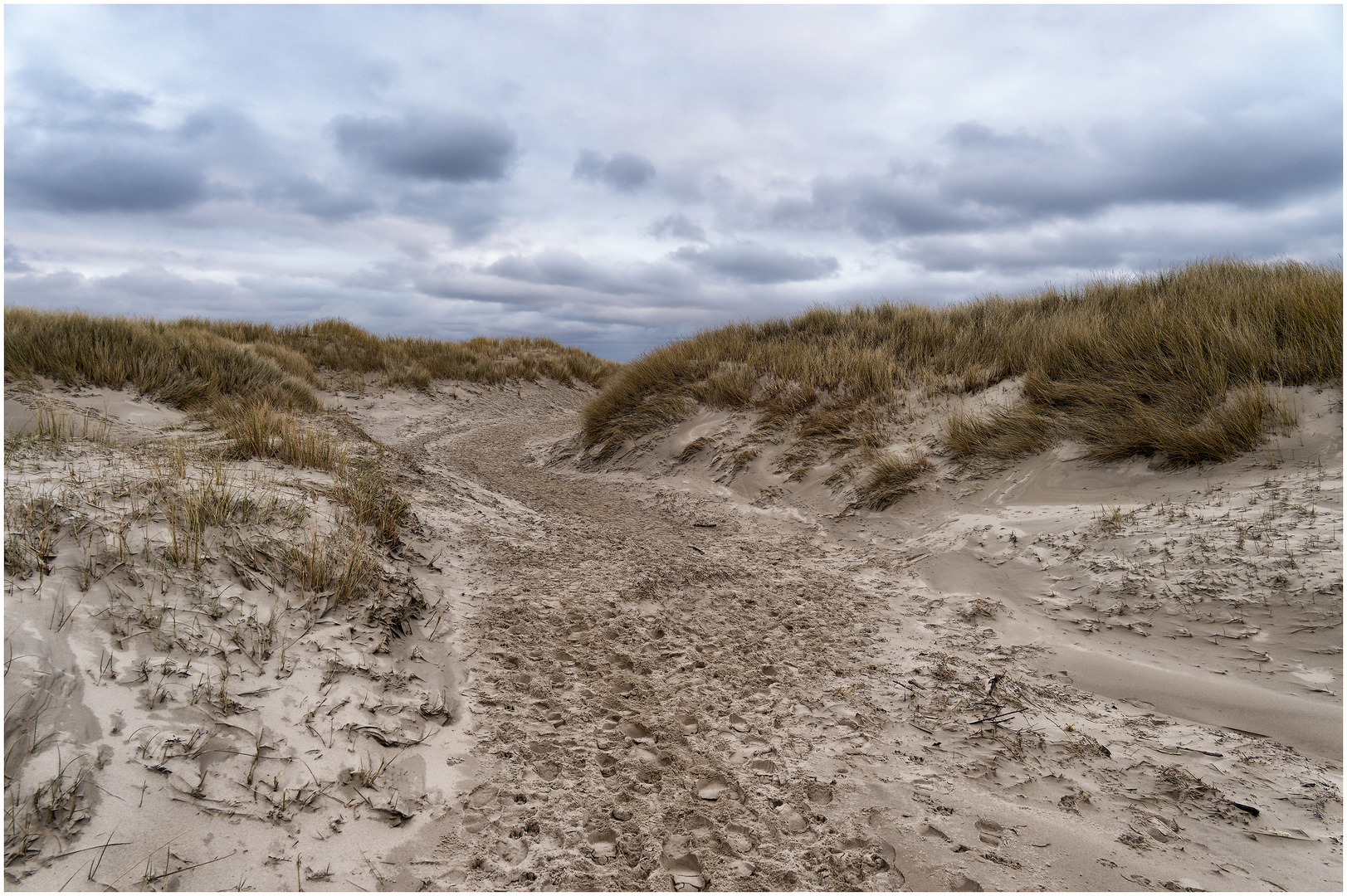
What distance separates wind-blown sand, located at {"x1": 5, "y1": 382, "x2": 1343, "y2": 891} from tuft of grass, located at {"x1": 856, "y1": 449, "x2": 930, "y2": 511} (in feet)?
2.89

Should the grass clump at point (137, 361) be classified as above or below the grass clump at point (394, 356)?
below

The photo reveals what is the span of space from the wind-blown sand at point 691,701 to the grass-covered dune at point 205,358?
4.28 meters

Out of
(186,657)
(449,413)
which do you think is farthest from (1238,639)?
(449,413)

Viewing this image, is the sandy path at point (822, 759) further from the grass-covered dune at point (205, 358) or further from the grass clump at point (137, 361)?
the grass-covered dune at point (205, 358)

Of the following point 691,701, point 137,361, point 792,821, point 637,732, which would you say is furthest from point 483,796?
point 137,361

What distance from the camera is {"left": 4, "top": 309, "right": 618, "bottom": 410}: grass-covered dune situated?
812 centimetres

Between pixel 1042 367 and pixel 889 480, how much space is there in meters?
2.24

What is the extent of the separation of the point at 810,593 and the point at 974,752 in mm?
1861

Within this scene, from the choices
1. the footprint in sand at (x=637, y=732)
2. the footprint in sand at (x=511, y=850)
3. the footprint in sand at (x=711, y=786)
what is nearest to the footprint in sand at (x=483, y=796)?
the footprint in sand at (x=511, y=850)

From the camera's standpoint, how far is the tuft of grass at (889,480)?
5.99 m

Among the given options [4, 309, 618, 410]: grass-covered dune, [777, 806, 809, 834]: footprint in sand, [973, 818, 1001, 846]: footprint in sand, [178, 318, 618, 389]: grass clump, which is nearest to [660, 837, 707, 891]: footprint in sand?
[777, 806, 809, 834]: footprint in sand

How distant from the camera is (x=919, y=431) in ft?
22.3

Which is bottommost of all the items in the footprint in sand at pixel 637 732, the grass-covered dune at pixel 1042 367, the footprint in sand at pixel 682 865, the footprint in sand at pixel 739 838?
the footprint in sand at pixel 682 865

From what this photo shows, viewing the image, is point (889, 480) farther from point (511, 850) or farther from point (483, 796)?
point (511, 850)
